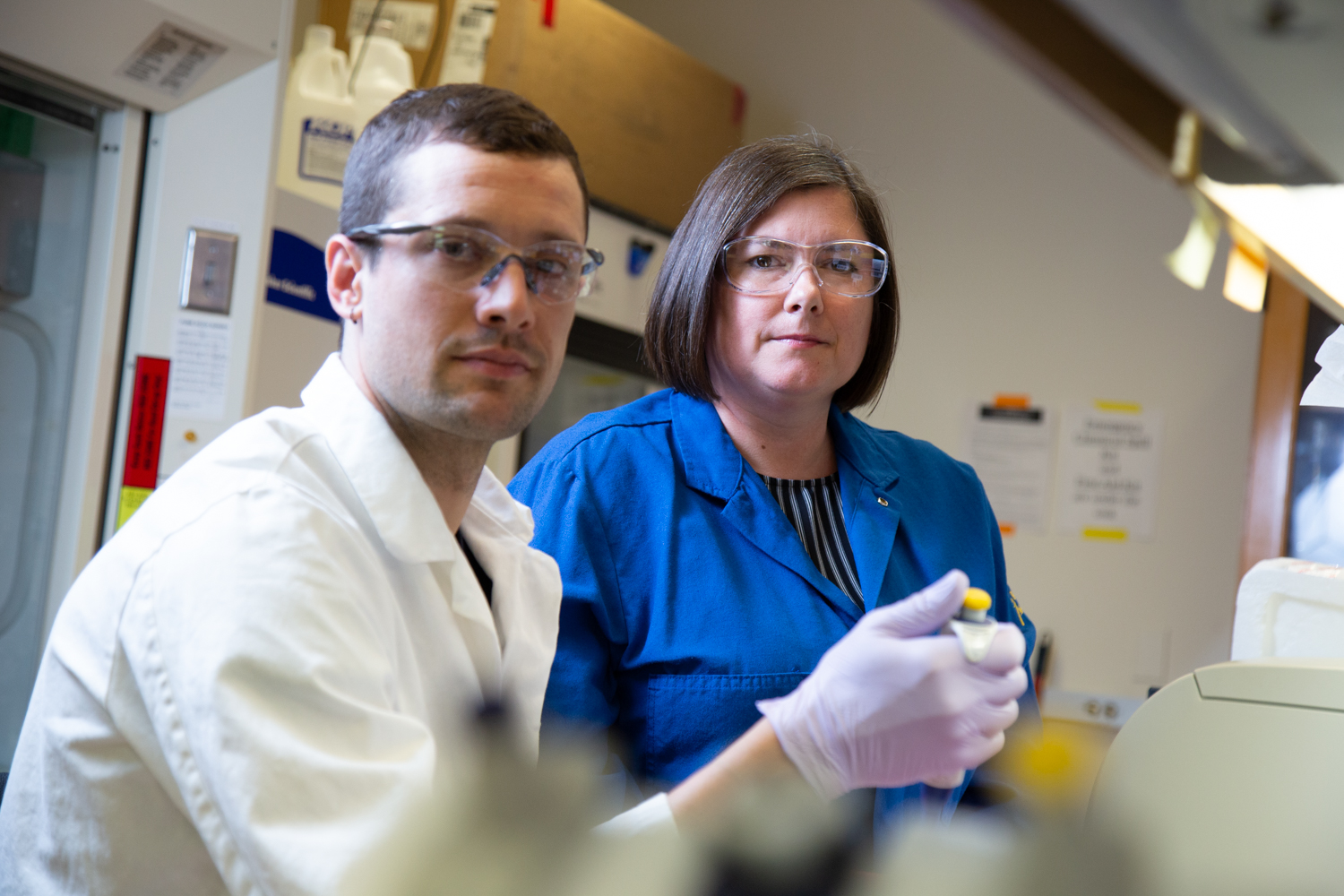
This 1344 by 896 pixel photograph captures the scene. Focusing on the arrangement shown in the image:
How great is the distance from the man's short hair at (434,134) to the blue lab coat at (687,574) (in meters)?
0.36

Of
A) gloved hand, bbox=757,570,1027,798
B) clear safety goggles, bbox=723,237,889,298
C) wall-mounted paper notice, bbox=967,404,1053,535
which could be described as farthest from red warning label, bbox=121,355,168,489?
wall-mounted paper notice, bbox=967,404,1053,535

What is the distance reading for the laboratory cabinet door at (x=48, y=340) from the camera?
1918 mm

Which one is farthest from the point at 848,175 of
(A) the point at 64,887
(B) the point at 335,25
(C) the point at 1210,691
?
(B) the point at 335,25

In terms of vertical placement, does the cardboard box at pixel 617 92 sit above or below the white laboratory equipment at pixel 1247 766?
above

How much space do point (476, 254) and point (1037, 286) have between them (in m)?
2.54

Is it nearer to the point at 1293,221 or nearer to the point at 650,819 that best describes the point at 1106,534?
the point at 650,819

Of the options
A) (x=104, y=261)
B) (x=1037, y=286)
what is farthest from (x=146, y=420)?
(x=1037, y=286)

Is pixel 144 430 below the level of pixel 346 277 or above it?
below

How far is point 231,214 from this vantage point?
6.56 ft

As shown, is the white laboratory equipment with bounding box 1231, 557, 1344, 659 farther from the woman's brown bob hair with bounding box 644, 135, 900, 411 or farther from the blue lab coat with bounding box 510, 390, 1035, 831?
the woman's brown bob hair with bounding box 644, 135, 900, 411

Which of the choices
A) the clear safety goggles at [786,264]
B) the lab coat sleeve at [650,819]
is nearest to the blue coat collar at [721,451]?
the clear safety goggles at [786,264]

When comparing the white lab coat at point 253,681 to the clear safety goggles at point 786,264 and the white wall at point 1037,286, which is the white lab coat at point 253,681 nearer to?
the clear safety goggles at point 786,264

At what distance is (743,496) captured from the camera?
4.22ft

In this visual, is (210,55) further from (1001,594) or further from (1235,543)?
(1235,543)
